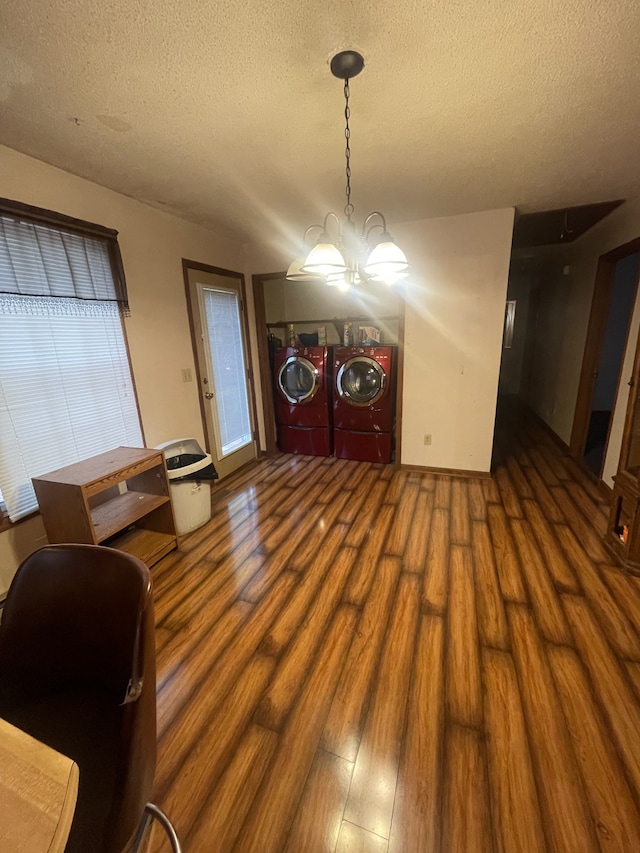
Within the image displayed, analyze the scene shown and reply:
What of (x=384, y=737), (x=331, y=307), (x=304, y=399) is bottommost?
(x=384, y=737)

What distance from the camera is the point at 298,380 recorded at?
3.82 metres

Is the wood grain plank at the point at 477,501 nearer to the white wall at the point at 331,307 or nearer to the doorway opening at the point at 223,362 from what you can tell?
the white wall at the point at 331,307

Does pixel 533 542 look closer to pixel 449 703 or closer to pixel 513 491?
pixel 513 491

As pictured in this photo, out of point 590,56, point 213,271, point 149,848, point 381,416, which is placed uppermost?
point 590,56

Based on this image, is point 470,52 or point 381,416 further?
point 381,416

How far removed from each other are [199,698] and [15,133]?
2.66 meters

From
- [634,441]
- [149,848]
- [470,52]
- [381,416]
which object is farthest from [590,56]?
[149,848]

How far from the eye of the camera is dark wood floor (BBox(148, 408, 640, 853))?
100 centimetres

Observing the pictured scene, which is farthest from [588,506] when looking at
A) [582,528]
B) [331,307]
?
[331,307]

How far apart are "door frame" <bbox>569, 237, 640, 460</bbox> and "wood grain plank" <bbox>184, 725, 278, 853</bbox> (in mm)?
3742

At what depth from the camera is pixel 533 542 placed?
7.38 ft

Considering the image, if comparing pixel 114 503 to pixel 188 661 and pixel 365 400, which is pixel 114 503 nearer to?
pixel 188 661

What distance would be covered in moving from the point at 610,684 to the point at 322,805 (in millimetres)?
1193

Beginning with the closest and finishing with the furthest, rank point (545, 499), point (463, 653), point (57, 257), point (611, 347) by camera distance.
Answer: point (463, 653)
point (57, 257)
point (545, 499)
point (611, 347)
